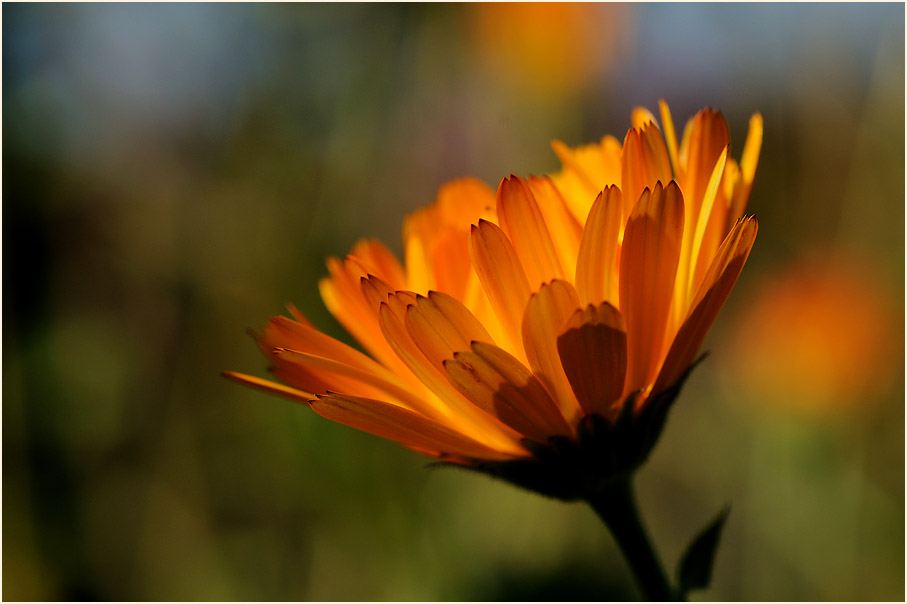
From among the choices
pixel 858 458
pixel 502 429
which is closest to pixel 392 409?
pixel 502 429

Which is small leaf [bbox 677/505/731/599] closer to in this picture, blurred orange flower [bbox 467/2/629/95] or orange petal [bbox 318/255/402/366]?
orange petal [bbox 318/255/402/366]

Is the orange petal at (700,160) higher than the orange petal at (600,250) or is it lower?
higher

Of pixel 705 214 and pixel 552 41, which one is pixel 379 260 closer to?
pixel 705 214

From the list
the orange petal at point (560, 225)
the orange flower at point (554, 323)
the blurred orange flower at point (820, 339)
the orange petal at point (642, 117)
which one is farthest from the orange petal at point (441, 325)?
the blurred orange flower at point (820, 339)

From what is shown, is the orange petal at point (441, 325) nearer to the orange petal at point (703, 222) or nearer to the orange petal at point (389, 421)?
the orange petal at point (389, 421)

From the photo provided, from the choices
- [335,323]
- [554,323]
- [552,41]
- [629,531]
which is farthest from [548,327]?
[552,41]

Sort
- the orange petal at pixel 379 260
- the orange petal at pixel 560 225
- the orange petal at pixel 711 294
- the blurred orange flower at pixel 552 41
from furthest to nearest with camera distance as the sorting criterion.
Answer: the blurred orange flower at pixel 552 41 < the orange petal at pixel 379 260 < the orange petal at pixel 560 225 < the orange petal at pixel 711 294

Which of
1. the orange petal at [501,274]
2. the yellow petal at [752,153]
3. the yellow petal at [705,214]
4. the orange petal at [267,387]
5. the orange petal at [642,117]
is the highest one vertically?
the orange petal at [642,117]
